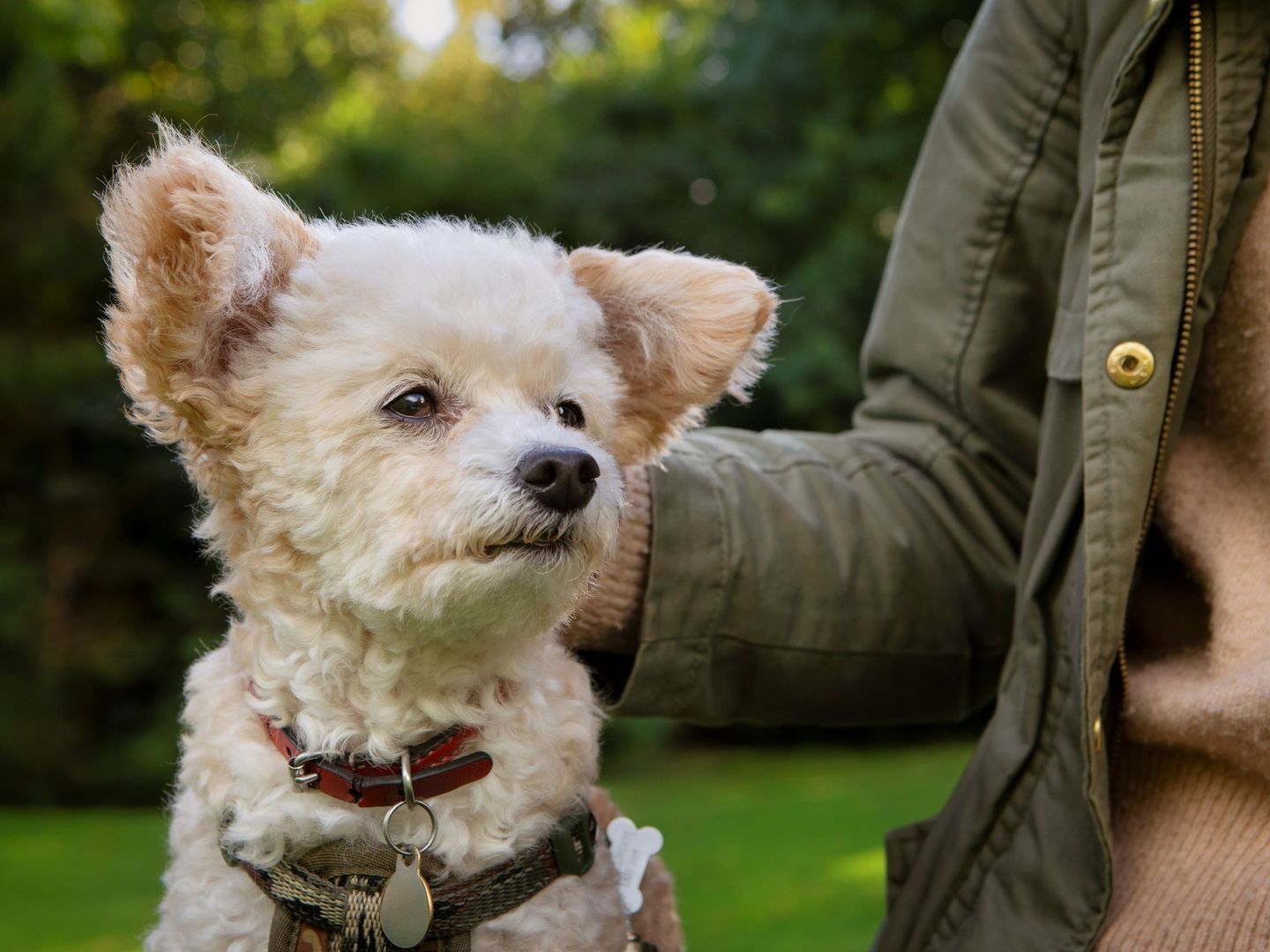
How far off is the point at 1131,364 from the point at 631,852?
965 millimetres

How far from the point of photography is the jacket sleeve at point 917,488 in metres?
1.90

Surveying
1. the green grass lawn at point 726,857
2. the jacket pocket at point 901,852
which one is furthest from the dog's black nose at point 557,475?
the green grass lawn at point 726,857

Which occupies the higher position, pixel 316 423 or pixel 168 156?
pixel 168 156

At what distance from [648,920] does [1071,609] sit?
2.57 ft

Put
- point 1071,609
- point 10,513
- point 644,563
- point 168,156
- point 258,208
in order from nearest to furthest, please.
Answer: point 168,156, point 258,208, point 1071,609, point 644,563, point 10,513

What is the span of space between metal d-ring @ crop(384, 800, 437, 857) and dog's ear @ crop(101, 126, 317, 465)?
52 cm

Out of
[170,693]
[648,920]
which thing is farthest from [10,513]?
[648,920]

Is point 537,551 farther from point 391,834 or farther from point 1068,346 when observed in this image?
point 1068,346

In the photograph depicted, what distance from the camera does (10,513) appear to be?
10.8 metres

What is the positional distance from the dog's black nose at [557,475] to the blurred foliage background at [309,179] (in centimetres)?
692

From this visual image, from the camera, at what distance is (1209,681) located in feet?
5.43

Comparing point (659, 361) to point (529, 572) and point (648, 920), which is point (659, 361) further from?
point (648, 920)

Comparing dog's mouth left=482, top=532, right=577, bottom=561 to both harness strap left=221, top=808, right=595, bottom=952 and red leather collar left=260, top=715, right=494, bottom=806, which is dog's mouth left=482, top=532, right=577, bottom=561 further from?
harness strap left=221, top=808, right=595, bottom=952

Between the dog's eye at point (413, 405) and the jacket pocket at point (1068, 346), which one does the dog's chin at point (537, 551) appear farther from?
the jacket pocket at point (1068, 346)
